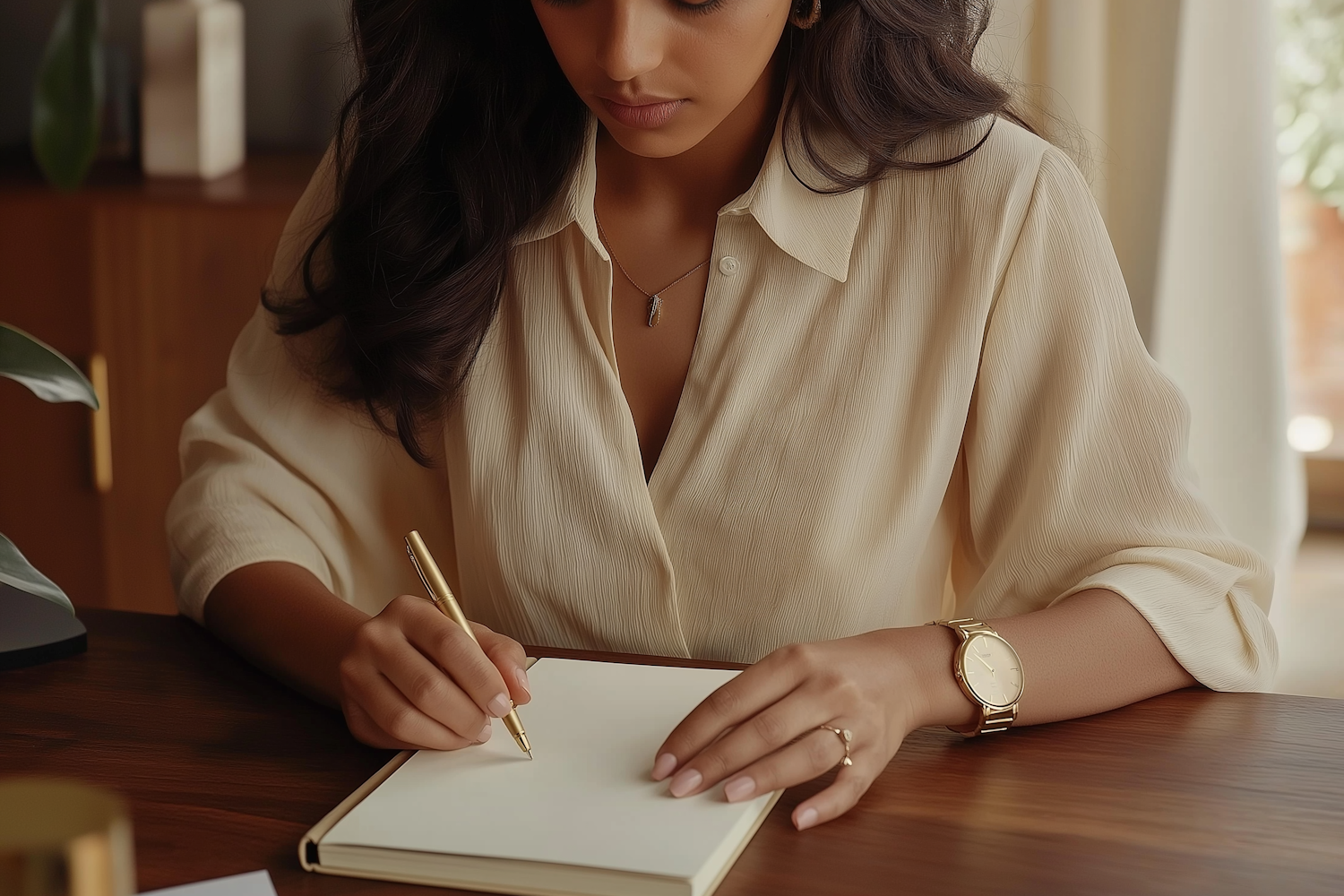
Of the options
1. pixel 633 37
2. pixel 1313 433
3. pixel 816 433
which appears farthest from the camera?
pixel 1313 433

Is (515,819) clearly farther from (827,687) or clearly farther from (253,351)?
(253,351)

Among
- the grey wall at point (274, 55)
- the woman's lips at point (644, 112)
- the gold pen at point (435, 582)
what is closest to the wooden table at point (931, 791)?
the gold pen at point (435, 582)

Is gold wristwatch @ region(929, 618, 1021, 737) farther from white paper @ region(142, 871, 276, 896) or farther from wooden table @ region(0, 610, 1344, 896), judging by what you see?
white paper @ region(142, 871, 276, 896)

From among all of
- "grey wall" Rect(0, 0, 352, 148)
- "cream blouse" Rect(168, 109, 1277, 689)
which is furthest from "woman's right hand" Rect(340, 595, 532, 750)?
"grey wall" Rect(0, 0, 352, 148)

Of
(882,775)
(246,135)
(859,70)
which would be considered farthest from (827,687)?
(246,135)

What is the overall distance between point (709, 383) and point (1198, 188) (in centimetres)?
104

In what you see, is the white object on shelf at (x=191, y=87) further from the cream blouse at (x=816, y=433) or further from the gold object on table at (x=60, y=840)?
the gold object on table at (x=60, y=840)

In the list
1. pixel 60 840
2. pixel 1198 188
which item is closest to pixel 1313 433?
pixel 1198 188

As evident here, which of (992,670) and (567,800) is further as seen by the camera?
(992,670)

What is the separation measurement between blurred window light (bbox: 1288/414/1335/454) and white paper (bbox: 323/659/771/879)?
2446 mm

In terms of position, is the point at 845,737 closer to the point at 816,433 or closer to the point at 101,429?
the point at 816,433

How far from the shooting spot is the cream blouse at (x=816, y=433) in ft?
4.04

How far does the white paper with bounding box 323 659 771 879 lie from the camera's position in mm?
798

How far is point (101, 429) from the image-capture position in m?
2.55
